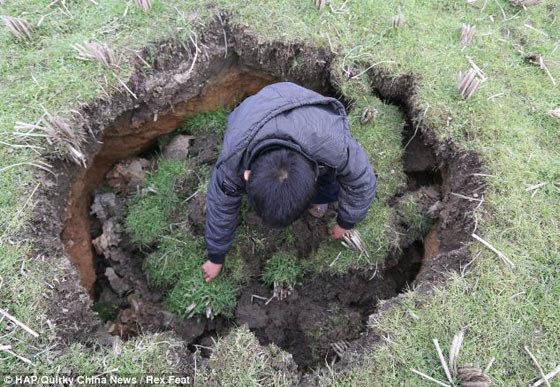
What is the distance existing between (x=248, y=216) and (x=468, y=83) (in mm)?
2069

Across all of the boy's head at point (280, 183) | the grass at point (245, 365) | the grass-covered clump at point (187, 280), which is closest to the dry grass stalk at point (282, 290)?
the grass-covered clump at point (187, 280)

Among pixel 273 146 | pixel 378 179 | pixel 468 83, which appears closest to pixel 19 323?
pixel 273 146

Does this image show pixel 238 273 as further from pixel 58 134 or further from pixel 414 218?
pixel 58 134

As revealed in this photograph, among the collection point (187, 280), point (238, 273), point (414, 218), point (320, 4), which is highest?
point (320, 4)

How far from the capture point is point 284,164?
184cm

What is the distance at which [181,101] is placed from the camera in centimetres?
338

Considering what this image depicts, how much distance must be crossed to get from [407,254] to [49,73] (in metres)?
3.29

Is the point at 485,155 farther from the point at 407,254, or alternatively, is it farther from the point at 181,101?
the point at 181,101


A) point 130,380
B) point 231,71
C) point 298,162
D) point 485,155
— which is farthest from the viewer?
point 231,71

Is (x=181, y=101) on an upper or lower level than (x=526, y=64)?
lower

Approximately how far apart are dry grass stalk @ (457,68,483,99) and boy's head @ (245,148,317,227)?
189 cm

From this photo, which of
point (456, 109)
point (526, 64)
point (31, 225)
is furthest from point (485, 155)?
point (31, 225)

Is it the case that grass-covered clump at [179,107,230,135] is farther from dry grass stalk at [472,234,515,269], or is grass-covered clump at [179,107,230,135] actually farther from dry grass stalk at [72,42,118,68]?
dry grass stalk at [472,234,515,269]

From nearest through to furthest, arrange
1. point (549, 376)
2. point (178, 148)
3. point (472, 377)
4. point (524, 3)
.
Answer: point (472, 377) < point (549, 376) < point (178, 148) < point (524, 3)
